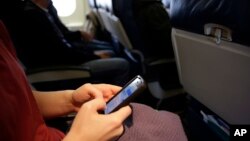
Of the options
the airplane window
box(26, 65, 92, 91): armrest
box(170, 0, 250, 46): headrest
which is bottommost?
the airplane window

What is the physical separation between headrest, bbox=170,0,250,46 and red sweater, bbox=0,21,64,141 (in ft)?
1.79

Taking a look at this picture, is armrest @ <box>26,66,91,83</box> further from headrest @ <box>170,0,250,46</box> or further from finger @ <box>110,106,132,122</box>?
finger @ <box>110,106,132,122</box>

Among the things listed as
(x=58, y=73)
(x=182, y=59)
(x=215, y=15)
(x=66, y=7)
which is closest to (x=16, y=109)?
(x=215, y=15)

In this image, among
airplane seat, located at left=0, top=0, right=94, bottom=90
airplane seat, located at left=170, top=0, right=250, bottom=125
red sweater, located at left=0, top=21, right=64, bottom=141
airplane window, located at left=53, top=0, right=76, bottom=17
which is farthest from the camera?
airplane window, located at left=53, top=0, right=76, bottom=17

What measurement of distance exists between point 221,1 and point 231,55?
156 mm

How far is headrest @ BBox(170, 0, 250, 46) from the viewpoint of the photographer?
29.7 inches

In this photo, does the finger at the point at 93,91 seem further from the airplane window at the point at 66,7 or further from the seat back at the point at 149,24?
the airplane window at the point at 66,7

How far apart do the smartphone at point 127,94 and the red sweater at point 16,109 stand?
0.18 m

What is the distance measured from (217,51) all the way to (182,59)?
334 millimetres

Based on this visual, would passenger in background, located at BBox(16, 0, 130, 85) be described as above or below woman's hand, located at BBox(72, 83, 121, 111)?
below

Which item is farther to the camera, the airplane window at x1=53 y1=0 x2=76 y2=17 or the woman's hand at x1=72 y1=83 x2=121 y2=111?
the airplane window at x1=53 y1=0 x2=76 y2=17

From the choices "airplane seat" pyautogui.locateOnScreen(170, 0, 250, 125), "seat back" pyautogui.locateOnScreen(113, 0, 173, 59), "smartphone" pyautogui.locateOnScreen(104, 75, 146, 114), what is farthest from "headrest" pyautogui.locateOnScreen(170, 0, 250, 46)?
"seat back" pyautogui.locateOnScreen(113, 0, 173, 59)

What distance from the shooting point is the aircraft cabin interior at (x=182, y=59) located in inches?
34.3

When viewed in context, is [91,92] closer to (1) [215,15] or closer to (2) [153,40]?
(1) [215,15]
